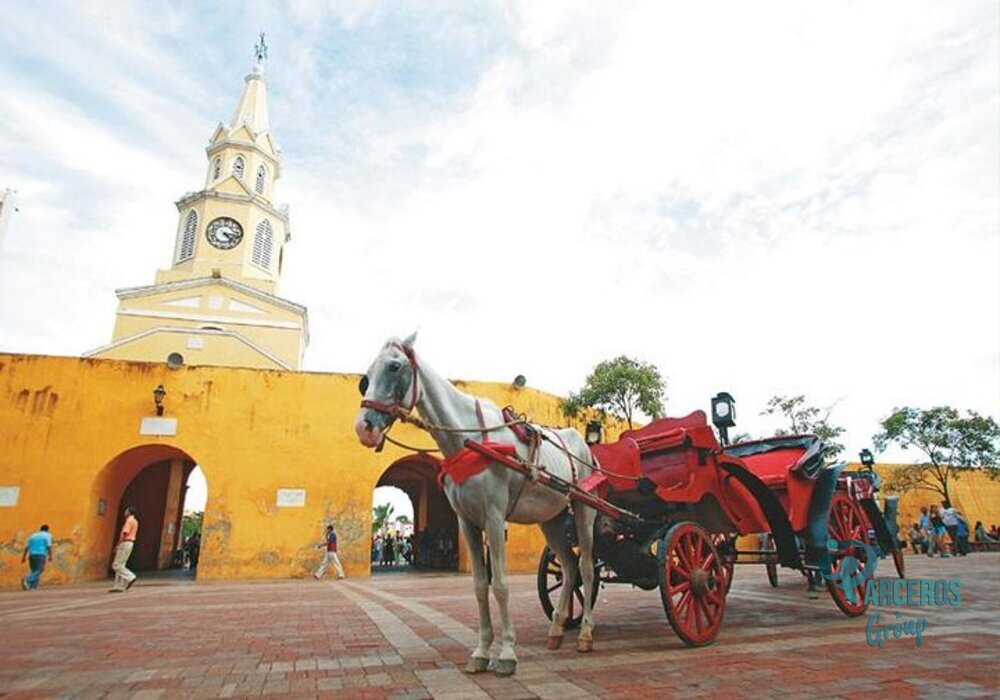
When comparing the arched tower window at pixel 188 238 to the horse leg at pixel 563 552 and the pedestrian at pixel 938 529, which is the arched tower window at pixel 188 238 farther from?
the pedestrian at pixel 938 529

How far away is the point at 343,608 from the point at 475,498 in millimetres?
4547

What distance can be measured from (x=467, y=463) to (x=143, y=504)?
1844 centimetres

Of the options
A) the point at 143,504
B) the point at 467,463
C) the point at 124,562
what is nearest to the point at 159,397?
the point at 124,562

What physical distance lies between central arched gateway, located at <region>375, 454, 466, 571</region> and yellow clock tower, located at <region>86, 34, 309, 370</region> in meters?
9.69

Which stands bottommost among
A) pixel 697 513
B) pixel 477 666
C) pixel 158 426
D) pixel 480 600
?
pixel 477 666

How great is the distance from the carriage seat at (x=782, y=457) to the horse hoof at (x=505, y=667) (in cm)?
290

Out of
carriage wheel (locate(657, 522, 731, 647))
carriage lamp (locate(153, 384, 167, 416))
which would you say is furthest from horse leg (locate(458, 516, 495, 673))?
carriage lamp (locate(153, 384, 167, 416))

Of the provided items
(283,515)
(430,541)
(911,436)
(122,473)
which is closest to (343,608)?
(283,515)

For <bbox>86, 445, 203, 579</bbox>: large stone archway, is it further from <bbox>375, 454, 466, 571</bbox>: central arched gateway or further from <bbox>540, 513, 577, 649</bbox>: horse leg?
<bbox>540, 513, 577, 649</bbox>: horse leg

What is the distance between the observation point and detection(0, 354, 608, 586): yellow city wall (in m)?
13.0

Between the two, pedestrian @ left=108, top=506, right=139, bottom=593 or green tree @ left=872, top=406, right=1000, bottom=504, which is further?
green tree @ left=872, top=406, right=1000, bottom=504

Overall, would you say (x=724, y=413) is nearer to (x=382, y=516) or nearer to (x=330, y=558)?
(x=330, y=558)

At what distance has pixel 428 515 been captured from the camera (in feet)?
72.1

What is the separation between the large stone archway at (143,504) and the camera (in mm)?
13555
